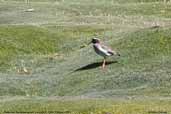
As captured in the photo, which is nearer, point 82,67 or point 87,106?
point 87,106

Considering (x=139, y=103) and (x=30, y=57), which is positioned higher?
(x=139, y=103)

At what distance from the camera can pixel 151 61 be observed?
52875mm

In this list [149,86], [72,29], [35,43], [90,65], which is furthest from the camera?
[72,29]

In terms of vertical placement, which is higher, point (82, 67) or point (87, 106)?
point (87, 106)

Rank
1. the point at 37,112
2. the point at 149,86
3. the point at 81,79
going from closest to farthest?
Result: 1. the point at 37,112
2. the point at 149,86
3. the point at 81,79

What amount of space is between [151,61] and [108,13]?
52023 mm

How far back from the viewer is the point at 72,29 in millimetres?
81188

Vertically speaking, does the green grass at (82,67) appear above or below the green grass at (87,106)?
below

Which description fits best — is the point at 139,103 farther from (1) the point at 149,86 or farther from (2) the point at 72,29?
(2) the point at 72,29

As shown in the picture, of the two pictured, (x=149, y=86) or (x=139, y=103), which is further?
(x=149, y=86)

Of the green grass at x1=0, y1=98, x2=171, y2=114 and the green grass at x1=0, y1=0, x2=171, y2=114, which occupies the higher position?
the green grass at x1=0, y1=98, x2=171, y2=114

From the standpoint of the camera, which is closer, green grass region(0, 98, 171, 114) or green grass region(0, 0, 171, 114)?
green grass region(0, 98, 171, 114)

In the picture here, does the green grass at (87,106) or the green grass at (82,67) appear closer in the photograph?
the green grass at (87,106)

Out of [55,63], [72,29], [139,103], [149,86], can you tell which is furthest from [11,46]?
[139,103]
